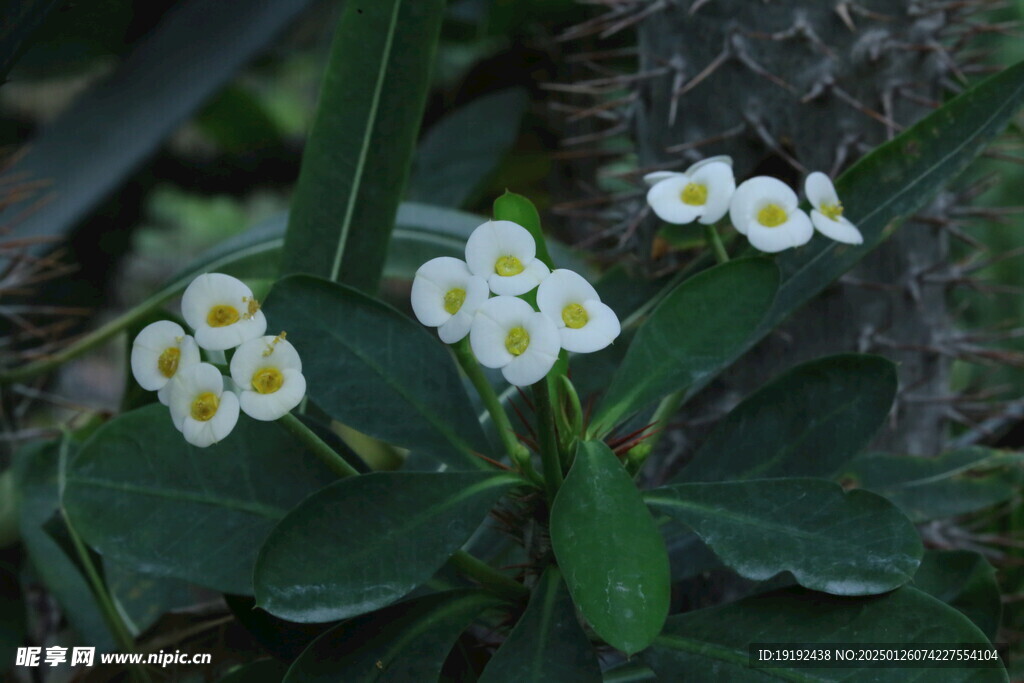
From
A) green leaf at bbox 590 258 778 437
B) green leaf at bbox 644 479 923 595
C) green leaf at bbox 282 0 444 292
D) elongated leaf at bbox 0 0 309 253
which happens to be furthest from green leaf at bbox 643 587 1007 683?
elongated leaf at bbox 0 0 309 253

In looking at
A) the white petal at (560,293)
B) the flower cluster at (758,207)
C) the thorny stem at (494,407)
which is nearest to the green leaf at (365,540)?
the thorny stem at (494,407)

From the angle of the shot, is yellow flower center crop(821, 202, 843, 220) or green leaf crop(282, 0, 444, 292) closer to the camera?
yellow flower center crop(821, 202, 843, 220)

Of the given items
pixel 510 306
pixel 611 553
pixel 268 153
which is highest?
pixel 510 306

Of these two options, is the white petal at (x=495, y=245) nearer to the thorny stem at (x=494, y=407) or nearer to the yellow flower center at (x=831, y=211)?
the thorny stem at (x=494, y=407)

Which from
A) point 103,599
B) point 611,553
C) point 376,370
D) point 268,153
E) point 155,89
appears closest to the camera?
point 611,553

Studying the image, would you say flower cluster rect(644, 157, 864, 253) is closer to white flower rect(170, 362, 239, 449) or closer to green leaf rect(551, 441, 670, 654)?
green leaf rect(551, 441, 670, 654)

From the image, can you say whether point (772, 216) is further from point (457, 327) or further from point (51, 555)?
point (51, 555)

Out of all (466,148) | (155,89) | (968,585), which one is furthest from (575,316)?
(155,89)
